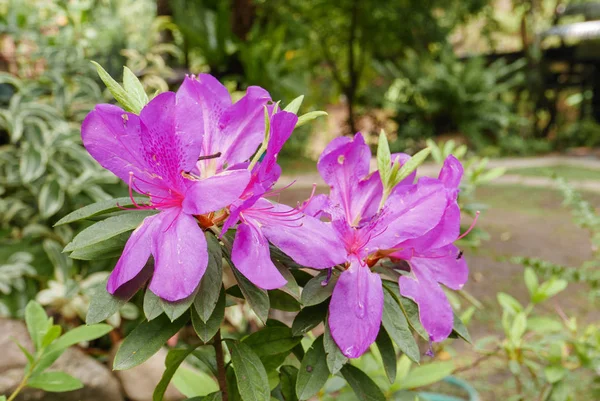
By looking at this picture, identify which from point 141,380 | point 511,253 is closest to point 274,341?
point 141,380

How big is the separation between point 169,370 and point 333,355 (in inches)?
7.9

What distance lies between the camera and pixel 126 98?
57 centimetres

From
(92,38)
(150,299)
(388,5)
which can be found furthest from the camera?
(388,5)

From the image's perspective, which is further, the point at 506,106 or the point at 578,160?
the point at 506,106

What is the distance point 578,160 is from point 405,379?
7.44 metres

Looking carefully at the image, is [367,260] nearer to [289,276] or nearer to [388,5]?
[289,276]

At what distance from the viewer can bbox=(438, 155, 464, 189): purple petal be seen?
64 centimetres

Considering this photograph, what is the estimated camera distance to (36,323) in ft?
2.74

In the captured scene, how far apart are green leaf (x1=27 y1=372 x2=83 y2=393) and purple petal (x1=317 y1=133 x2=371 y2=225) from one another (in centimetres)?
42

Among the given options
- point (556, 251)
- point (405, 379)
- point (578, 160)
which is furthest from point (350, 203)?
point (578, 160)

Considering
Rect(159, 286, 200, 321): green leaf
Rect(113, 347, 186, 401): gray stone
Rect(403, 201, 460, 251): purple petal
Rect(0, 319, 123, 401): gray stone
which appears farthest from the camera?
Rect(113, 347, 186, 401): gray stone

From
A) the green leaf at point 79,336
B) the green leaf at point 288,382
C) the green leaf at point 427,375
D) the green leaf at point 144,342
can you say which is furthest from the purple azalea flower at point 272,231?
the green leaf at point 427,375

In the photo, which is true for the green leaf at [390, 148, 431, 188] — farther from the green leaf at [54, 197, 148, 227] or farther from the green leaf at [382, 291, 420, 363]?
the green leaf at [54, 197, 148, 227]

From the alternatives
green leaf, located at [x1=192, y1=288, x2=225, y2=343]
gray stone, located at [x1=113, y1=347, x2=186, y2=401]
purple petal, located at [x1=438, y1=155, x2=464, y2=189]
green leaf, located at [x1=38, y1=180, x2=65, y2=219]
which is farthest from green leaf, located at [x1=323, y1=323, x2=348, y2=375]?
green leaf, located at [x1=38, y1=180, x2=65, y2=219]
